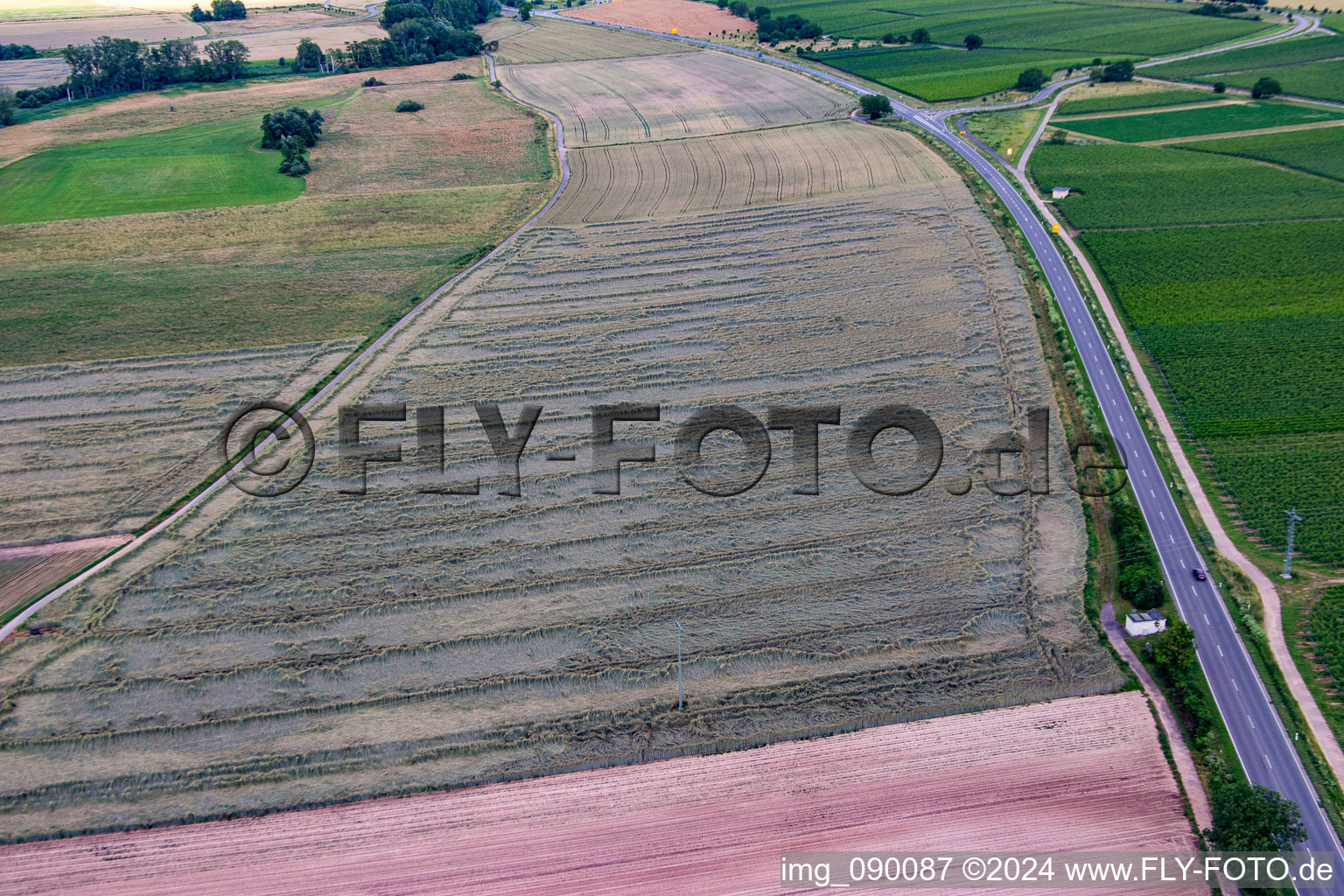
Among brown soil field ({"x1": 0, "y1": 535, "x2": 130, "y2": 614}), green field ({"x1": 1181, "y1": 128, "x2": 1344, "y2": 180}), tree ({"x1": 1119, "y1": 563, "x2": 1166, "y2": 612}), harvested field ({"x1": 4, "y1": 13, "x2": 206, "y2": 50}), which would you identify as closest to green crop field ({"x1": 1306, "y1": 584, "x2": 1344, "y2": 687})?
tree ({"x1": 1119, "y1": 563, "x2": 1166, "y2": 612})

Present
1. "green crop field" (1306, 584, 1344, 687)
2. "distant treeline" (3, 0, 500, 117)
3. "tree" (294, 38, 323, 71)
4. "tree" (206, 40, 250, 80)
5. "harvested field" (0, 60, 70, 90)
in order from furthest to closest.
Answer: "tree" (294, 38, 323, 71) → "tree" (206, 40, 250, 80) → "harvested field" (0, 60, 70, 90) → "distant treeline" (3, 0, 500, 117) → "green crop field" (1306, 584, 1344, 687)

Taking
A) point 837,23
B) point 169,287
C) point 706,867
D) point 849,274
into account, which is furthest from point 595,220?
point 837,23

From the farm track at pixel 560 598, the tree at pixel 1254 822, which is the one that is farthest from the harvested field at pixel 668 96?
the tree at pixel 1254 822

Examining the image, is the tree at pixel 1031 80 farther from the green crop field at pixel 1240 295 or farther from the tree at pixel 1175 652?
the tree at pixel 1175 652

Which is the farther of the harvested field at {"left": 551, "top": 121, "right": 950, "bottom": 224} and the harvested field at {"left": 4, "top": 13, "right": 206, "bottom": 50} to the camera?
the harvested field at {"left": 4, "top": 13, "right": 206, "bottom": 50}

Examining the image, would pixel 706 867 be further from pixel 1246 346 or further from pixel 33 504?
pixel 1246 346

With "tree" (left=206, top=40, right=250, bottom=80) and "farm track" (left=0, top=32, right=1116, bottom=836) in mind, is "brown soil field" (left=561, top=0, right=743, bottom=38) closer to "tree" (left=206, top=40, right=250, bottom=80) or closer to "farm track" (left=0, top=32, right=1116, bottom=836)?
"tree" (left=206, top=40, right=250, bottom=80)
